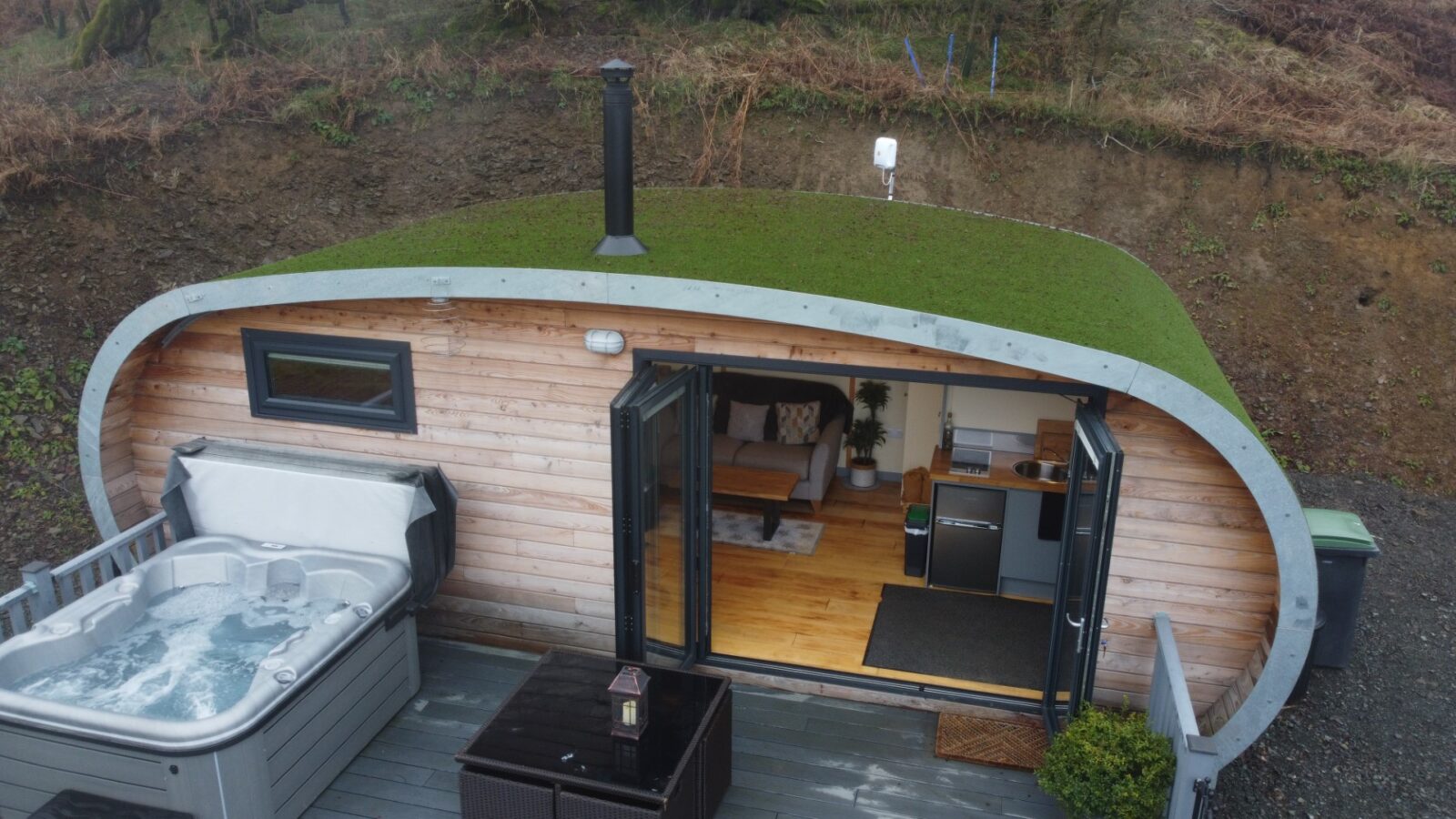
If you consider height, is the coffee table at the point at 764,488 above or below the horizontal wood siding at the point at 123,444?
below

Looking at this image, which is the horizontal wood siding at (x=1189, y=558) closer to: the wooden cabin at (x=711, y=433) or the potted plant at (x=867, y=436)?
the wooden cabin at (x=711, y=433)

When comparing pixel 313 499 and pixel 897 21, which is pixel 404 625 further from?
pixel 897 21

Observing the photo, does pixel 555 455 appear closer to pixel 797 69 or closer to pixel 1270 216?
pixel 797 69

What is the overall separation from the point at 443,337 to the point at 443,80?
10.9 metres

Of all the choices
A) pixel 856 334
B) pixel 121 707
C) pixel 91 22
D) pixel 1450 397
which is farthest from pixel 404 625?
pixel 91 22

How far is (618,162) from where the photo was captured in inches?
224

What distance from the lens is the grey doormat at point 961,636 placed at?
5.92 m

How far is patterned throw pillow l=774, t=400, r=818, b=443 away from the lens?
29.3ft

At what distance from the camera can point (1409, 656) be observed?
6.98m

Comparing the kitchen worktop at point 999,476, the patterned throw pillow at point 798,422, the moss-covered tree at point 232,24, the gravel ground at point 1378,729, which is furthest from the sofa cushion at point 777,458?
the moss-covered tree at point 232,24

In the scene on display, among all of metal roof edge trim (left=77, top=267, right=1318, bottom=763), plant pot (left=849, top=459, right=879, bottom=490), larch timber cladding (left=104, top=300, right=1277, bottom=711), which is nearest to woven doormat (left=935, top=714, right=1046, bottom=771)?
larch timber cladding (left=104, top=300, right=1277, bottom=711)

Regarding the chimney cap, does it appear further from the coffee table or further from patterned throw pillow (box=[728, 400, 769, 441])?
patterned throw pillow (box=[728, 400, 769, 441])

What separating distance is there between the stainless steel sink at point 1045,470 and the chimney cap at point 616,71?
379 centimetres

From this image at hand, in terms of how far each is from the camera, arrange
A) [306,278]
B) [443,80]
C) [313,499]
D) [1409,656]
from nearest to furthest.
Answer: [306,278], [313,499], [1409,656], [443,80]
